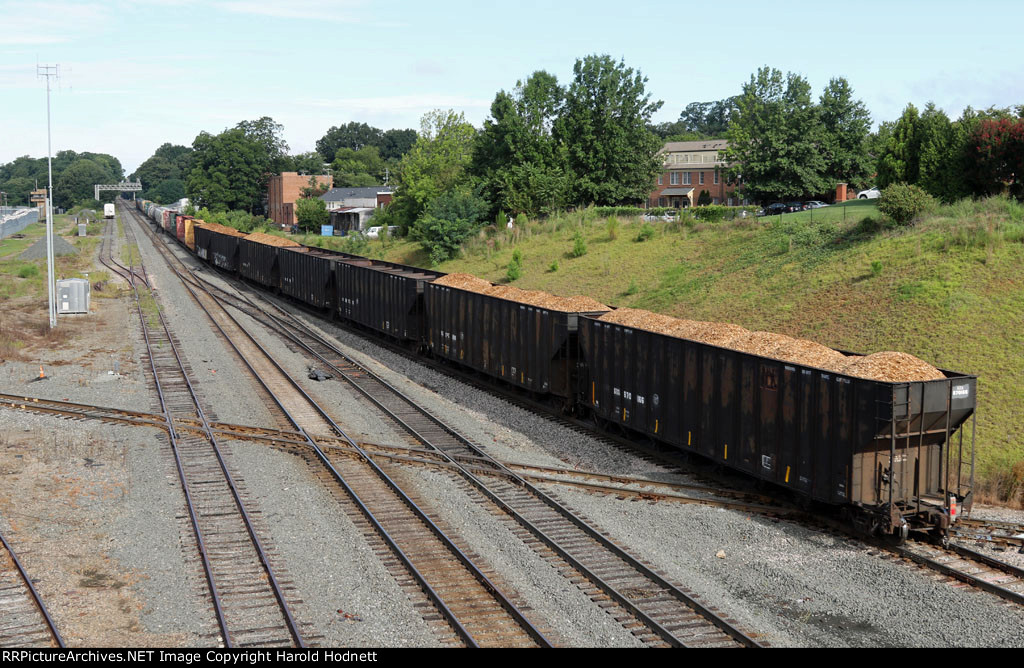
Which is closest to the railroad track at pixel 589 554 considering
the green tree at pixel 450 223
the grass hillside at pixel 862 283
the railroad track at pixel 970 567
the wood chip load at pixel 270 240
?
the railroad track at pixel 970 567

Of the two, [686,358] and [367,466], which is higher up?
[686,358]

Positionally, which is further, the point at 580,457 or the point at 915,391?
the point at 580,457

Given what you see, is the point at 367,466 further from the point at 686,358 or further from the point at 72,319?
the point at 72,319

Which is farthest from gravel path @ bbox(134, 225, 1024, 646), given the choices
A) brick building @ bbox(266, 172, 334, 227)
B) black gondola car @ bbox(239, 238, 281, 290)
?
brick building @ bbox(266, 172, 334, 227)

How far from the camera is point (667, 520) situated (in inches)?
609

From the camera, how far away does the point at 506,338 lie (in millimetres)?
25078

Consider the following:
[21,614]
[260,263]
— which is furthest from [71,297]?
[21,614]

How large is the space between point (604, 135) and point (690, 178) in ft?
146

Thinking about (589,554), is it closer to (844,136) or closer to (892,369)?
(892,369)

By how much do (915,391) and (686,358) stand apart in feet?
16.9

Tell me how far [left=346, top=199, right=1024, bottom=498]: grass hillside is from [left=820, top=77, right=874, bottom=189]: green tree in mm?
16923

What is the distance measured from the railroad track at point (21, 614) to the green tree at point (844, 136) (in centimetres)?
5656

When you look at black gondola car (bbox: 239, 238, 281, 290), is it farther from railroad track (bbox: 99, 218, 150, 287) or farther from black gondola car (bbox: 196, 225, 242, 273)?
railroad track (bbox: 99, 218, 150, 287)

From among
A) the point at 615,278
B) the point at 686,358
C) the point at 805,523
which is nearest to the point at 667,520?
the point at 805,523
